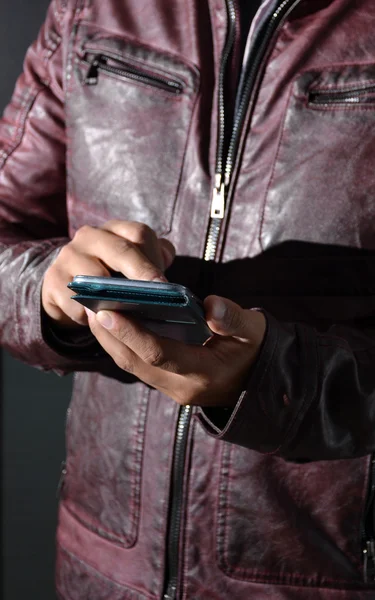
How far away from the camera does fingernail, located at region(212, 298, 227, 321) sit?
0.89 m

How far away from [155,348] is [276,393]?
0.20m

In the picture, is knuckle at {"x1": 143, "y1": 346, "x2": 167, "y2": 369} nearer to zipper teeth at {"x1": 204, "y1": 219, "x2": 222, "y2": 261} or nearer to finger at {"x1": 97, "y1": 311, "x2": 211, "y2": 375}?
finger at {"x1": 97, "y1": 311, "x2": 211, "y2": 375}

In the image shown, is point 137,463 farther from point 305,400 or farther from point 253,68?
point 253,68

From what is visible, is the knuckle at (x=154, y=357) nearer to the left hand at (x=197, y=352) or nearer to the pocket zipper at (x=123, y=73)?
the left hand at (x=197, y=352)

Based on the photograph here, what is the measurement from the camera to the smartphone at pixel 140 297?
0.79 meters

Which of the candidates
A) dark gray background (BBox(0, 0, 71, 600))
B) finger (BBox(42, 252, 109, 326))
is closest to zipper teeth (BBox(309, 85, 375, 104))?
finger (BBox(42, 252, 109, 326))

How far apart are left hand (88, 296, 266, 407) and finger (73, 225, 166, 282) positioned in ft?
0.26

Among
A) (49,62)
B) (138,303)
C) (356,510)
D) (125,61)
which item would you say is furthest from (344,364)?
(49,62)

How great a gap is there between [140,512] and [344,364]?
457 millimetres

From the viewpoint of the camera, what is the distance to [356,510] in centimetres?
120

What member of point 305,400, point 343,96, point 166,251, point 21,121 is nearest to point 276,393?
point 305,400

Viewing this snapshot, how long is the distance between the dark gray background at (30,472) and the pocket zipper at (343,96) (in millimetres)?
1241

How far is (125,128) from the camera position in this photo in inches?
52.1

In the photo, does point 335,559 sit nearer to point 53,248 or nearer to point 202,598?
point 202,598
